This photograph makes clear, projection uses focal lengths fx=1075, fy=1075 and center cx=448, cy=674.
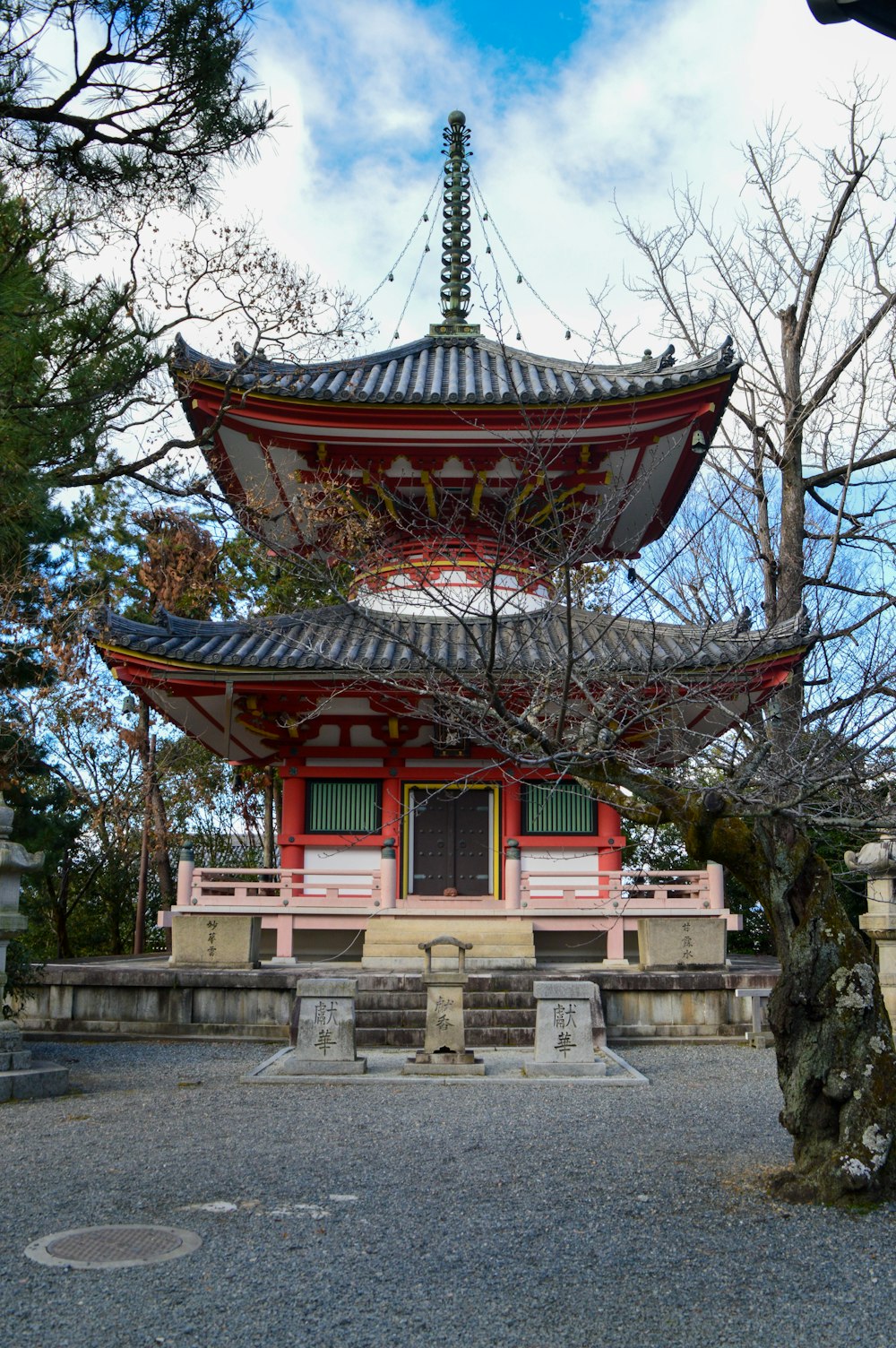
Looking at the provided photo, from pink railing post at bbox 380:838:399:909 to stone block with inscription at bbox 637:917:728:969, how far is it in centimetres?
301

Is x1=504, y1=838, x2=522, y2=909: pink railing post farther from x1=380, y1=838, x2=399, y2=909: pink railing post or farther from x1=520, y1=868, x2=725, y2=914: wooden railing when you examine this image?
x1=380, y1=838, x2=399, y2=909: pink railing post

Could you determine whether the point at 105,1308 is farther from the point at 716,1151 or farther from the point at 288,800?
the point at 288,800

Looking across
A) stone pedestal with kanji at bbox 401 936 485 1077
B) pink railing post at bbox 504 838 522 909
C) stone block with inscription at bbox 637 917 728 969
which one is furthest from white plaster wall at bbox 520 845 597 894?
stone pedestal with kanji at bbox 401 936 485 1077

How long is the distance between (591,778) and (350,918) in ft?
26.3

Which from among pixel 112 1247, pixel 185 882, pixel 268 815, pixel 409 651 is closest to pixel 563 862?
pixel 409 651

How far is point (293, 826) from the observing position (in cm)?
1411

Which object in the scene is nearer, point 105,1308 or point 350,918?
point 105,1308

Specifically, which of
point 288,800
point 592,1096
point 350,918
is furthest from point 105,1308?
point 288,800

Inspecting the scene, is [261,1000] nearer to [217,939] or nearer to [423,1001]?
[217,939]

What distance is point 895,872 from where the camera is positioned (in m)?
10.1

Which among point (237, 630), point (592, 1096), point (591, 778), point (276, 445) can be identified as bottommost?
point (592, 1096)

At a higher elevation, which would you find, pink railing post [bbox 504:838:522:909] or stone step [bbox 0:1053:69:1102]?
pink railing post [bbox 504:838:522:909]

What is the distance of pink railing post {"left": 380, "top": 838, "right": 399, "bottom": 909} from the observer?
1312cm

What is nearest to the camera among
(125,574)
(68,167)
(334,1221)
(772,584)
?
(334,1221)
